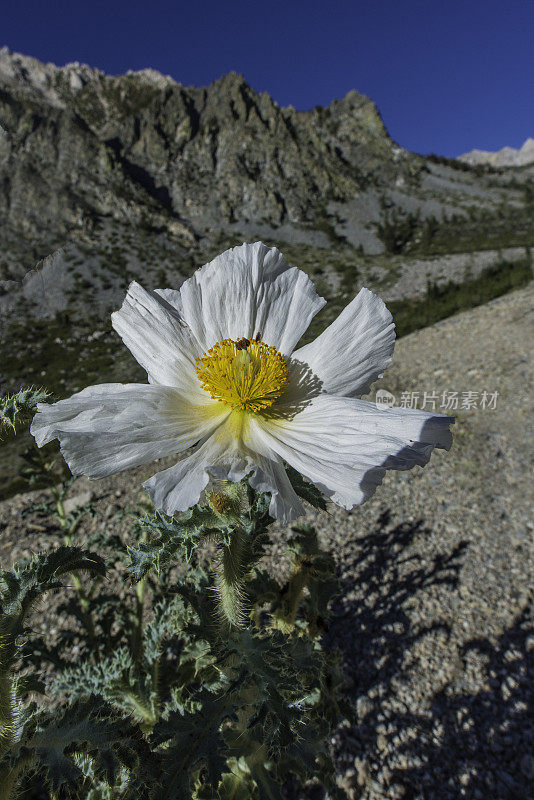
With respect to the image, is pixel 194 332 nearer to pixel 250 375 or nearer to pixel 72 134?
pixel 250 375

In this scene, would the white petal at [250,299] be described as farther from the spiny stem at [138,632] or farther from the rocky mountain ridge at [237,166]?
the rocky mountain ridge at [237,166]

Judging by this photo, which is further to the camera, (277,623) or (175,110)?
(175,110)

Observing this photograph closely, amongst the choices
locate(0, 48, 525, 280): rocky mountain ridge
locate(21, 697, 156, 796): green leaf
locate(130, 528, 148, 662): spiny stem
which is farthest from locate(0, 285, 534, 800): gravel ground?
locate(0, 48, 525, 280): rocky mountain ridge

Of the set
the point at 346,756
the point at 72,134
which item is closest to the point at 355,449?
the point at 346,756

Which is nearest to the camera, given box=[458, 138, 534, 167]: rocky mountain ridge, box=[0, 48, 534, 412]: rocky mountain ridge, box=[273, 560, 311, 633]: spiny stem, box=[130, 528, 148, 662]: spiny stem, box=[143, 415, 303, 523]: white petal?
box=[143, 415, 303, 523]: white petal

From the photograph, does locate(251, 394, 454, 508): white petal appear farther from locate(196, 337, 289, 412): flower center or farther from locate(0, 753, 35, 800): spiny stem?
locate(0, 753, 35, 800): spiny stem

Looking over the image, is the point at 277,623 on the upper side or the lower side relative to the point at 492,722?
upper

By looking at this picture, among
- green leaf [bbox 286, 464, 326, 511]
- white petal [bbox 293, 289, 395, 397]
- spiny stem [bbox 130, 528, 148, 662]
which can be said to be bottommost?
spiny stem [bbox 130, 528, 148, 662]

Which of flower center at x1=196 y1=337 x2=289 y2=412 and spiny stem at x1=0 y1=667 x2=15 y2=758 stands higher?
flower center at x1=196 y1=337 x2=289 y2=412
